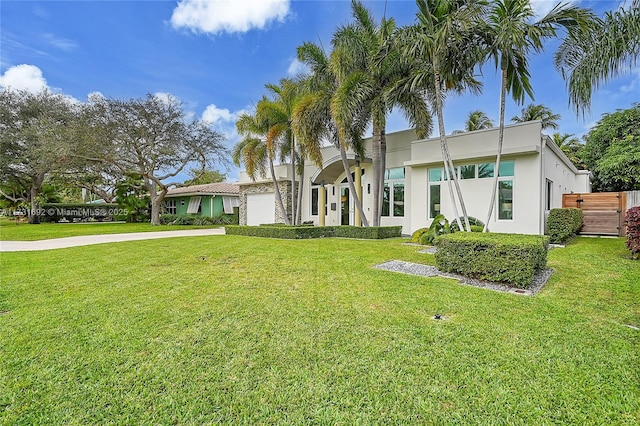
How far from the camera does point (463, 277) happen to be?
597cm

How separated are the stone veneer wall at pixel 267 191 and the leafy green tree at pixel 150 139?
5497 millimetres

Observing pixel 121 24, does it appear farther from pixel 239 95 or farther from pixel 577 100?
pixel 577 100

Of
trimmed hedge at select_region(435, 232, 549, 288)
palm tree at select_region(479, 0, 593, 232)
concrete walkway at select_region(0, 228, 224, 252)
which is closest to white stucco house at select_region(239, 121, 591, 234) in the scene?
palm tree at select_region(479, 0, 593, 232)

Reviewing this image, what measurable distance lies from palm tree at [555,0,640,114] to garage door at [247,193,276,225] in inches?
630

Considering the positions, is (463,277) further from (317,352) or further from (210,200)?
(210,200)

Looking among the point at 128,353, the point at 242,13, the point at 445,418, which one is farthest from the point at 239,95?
the point at 445,418

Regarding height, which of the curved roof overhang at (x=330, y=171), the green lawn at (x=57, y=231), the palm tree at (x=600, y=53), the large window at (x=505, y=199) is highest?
the palm tree at (x=600, y=53)

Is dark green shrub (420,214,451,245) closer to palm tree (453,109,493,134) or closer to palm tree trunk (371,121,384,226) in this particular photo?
palm tree trunk (371,121,384,226)

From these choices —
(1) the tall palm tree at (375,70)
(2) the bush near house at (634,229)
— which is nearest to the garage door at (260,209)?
(1) the tall palm tree at (375,70)

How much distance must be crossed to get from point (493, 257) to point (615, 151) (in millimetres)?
20219

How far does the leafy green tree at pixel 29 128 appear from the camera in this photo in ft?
73.4

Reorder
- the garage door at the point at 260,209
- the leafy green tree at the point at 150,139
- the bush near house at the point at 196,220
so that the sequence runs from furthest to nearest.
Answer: the bush near house at the point at 196,220
the leafy green tree at the point at 150,139
the garage door at the point at 260,209

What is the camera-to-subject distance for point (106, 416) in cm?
219

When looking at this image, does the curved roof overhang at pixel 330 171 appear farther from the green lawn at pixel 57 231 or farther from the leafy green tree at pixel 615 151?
the leafy green tree at pixel 615 151
